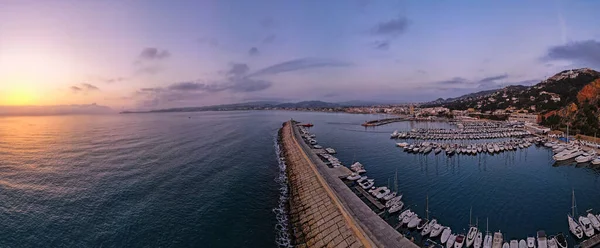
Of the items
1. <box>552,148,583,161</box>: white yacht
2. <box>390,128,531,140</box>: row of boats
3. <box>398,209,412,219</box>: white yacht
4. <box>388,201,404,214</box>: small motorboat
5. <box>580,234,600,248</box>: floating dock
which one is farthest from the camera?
<box>390,128,531,140</box>: row of boats

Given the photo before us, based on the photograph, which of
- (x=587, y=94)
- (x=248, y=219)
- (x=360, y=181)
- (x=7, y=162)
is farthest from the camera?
(x=587, y=94)

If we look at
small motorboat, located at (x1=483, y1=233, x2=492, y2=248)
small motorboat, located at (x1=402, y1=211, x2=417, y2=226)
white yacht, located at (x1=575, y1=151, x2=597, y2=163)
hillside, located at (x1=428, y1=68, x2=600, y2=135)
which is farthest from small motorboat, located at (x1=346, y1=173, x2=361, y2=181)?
hillside, located at (x1=428, y1=68, x2=600, y2=135)

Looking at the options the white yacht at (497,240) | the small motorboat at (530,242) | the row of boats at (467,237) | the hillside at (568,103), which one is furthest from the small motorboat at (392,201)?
the hillside at (568,103)

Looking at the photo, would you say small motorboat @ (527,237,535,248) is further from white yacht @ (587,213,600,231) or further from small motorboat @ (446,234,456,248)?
white yacht @ (587,213,600,231)

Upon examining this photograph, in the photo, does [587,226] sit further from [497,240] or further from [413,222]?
[413,222]

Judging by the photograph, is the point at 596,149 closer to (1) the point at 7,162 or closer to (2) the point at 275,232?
(2) the point at 275,232

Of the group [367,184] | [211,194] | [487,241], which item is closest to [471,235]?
[487,241]

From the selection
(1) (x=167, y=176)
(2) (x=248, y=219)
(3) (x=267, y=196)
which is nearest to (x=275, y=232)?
(2) (x=248, y=219)
